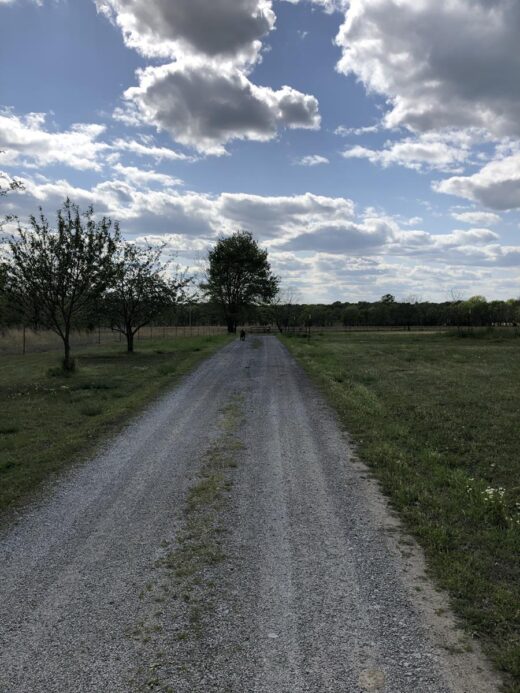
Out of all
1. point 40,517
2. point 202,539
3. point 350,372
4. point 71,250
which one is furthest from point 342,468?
point 71,250

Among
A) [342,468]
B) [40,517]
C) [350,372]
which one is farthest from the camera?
[350,372]

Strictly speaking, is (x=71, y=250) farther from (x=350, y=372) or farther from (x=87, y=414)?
(x=350, y=372)

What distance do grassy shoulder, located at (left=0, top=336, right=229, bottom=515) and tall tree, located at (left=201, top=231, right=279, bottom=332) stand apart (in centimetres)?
4287

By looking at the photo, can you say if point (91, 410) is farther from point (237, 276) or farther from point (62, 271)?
point (237, 276)

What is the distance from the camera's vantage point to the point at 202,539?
15.8 feet

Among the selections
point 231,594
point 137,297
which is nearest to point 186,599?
point 231,594

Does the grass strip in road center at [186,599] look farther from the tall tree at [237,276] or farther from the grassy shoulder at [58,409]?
the tall tree at [237,276]

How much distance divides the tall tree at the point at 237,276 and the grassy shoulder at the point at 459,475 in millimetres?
49965

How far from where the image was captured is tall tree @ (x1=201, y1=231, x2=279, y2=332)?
212ft

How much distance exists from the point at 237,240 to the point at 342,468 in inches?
2393

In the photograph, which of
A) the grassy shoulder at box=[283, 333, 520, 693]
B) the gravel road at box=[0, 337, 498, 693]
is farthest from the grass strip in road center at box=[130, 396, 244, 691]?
the grassy shoulder at box=[283, 333, 520, 693]

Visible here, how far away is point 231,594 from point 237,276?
207 ft

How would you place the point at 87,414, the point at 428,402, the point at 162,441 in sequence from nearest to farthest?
the point at 162,441
the point at 87,414
the point at 428,402

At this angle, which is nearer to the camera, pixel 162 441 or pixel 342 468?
pixel 342 468
